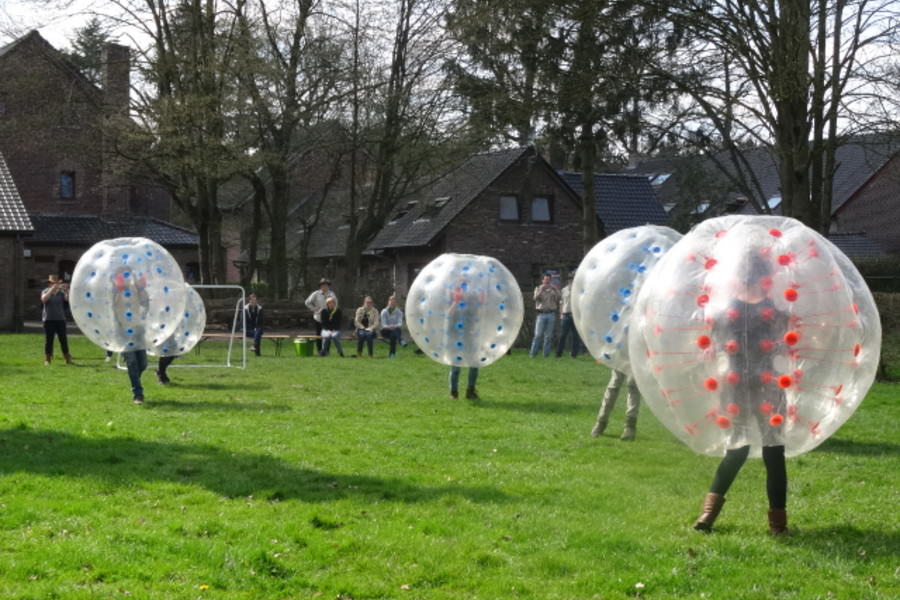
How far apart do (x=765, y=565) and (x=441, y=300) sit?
357 inches

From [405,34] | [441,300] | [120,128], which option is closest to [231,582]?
[441,300]

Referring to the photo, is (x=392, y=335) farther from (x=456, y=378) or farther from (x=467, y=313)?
(x=467, y=313)

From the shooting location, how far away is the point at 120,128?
3325cm

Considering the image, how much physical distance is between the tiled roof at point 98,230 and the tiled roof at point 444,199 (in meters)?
12.6

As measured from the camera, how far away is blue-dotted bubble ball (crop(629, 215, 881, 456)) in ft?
23.3

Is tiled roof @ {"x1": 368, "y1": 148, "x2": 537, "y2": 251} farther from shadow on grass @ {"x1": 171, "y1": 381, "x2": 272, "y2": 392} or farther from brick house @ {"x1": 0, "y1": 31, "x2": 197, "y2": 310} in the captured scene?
shadow on grass @ {"x1": 171, "y1": 381, "x2": 272, "y2": 392}

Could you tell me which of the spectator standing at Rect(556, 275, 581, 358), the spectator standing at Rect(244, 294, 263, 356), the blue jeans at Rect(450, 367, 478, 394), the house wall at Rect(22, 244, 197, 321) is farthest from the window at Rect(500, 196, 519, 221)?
the blue jeans at Rect(450, 367, 478, 394)

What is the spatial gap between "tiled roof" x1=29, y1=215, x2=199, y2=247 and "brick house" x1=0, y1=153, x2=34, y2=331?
11971 mm

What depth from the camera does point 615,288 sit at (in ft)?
38.5

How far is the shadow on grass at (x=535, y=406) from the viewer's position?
15547mm

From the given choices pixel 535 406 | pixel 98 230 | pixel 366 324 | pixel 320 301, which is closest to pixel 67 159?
pixel 98 230

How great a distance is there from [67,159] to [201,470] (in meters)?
45.4

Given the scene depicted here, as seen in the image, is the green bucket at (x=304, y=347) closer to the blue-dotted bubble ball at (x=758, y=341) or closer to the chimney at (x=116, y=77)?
the chimney at (x=116, y=77)

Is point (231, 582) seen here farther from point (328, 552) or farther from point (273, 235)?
point (273, 235)
